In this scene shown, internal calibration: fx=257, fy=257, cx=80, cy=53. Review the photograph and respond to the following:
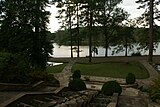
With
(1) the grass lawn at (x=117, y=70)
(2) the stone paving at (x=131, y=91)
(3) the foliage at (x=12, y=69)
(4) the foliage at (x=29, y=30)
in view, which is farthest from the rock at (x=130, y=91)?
(3) the foliage at (x=12, y=69)

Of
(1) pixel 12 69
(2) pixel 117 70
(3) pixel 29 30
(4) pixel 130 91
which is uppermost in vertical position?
(3) pixel 29 30

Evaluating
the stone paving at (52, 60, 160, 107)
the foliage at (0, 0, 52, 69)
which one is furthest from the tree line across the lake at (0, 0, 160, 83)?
the stone paving at (52, 60, 160, 107)

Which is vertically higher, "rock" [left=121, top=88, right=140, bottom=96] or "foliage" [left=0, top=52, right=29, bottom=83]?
"foliage" [left=0, top=52, right=29, bottom=83]

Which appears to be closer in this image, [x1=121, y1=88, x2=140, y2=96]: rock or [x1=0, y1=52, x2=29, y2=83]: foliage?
[x1=0, y1=52, x2=29, y2=83]: foliage

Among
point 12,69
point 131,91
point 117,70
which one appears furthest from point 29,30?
point 117,70

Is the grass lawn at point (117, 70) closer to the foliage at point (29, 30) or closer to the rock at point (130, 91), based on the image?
the rock at point (130, 91)

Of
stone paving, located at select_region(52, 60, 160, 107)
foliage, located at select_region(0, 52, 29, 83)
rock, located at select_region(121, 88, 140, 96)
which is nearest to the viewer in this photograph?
foliage, located at select_region(0, 52, 29, 83)

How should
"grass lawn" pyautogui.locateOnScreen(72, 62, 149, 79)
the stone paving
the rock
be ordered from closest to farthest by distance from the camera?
the stone paving → the rock → "grass lawn" pyautogui.locateOnScreen(72, 62, 149, 79)

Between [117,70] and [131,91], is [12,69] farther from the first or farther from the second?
[117,70]

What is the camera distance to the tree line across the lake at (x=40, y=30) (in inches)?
513

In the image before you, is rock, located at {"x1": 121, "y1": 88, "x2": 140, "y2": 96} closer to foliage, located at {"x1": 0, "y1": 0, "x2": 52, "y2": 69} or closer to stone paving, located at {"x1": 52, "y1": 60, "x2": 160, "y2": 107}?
stone paving, located at {"x1": 52, "y1": 60, "x2": 160, "y2": 107}

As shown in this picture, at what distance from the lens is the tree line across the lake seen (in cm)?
1303

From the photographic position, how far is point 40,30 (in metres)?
21.6

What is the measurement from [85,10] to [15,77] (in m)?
23.7
